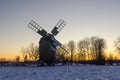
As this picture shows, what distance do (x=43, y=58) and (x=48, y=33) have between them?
25.0 feet

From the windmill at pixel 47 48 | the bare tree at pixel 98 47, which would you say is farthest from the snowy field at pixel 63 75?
the bare tree at pixel 98 47

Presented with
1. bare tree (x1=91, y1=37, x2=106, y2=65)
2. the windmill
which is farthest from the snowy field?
bare tree (x1=91, y1=37, x2=106, y2=65)

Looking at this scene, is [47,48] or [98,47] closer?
Answer: [47,48]

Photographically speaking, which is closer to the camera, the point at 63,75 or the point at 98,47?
the point at 63,75

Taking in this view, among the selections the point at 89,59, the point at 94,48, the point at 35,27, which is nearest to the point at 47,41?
the point at 35,27

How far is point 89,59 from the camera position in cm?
11312

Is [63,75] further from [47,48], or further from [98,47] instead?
[98,47]

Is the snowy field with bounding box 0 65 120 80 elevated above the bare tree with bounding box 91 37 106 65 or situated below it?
below

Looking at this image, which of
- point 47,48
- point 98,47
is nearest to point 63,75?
point 47,48

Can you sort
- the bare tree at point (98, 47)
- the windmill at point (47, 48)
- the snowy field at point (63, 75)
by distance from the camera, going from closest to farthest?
the snowy field at point (63, 75), the windmill at point (47, 48), the bare tree at point (98, 47)

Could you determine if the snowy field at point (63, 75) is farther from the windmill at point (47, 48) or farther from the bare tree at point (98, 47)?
the bare tree at point (98, 47)

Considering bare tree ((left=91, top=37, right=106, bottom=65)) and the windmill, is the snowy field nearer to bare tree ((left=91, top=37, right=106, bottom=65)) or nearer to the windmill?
the windmill

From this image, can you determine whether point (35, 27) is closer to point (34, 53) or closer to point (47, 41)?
point (47, 41)

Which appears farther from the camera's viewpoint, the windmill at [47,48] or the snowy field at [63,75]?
the windmill at [47,48]
